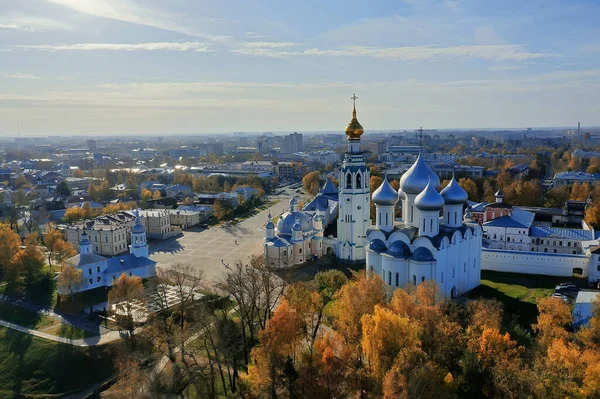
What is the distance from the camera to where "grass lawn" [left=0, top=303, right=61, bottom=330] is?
25047mm

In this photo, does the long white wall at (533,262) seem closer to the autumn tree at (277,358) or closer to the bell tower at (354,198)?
the bell tower at (354,198)

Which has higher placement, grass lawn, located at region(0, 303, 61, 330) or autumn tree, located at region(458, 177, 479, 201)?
autumn tree, located at region(458, 177, 479, 201)

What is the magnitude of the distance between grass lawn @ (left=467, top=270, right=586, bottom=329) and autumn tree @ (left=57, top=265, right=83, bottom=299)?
21914mm

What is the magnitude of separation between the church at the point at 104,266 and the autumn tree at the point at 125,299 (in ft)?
12.5

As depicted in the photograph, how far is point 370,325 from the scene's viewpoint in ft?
53.1

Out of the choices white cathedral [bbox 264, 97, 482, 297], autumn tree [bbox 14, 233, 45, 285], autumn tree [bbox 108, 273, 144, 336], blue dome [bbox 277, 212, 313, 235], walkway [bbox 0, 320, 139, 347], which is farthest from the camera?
blue dome [bbox 277, 212, 313, 235]

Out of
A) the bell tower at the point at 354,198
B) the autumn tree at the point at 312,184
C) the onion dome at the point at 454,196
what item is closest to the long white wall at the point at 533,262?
the onion dome at the point at 454,196

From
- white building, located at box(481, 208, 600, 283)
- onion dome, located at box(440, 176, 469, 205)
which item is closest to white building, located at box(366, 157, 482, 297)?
onion dome, located at box(440, 176, 469, 205)

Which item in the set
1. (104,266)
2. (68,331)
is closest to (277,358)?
(68,331)

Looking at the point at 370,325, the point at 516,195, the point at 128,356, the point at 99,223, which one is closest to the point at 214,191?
the point at 99,223

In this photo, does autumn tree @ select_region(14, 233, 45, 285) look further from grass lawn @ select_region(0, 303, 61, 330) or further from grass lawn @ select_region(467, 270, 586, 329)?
grass lawn @ select_region(467, 270, 586, 329)

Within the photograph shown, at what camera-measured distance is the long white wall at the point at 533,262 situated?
95.3ft

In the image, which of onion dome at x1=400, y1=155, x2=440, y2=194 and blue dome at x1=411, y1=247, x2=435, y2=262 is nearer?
blue dome at x1=411, y1=247, x2=435, y2=262

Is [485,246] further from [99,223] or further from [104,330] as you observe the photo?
[99,223]
